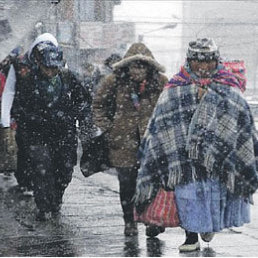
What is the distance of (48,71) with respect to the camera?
8242mm

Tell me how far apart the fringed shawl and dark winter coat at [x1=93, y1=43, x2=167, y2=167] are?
850 millimetres

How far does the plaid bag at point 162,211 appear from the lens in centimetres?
671

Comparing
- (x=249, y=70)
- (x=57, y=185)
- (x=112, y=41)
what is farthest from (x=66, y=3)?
(x=249, y=70)

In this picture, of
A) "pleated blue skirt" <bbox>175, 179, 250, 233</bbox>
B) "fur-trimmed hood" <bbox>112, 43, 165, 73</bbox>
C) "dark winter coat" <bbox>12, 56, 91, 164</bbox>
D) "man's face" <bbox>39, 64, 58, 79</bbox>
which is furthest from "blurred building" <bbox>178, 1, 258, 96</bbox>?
"pleated blue skirt" <bbox>175, 179, 250, 233</bbox>

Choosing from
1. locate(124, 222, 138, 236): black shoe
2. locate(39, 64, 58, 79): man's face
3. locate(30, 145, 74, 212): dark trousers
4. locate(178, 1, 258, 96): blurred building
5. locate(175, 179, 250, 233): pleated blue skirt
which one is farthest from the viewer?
locate(178, 1, 258, 96): blurred building

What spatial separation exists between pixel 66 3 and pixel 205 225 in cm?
2745

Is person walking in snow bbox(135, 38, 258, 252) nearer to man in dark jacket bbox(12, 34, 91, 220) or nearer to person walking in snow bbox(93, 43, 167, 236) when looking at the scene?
person walking in snow bbox(93, 43, 167, 236)

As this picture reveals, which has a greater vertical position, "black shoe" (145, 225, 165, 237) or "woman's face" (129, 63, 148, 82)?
"woman's face" (129, 63, 148, 82)

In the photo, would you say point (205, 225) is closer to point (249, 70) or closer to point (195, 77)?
point (195, 77)

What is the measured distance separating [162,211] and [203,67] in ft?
3.64

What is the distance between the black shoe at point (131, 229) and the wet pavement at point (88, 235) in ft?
0.17

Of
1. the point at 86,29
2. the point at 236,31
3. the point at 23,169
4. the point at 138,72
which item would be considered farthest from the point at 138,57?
the point at 236,31

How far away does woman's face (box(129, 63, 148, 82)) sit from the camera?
298 inches

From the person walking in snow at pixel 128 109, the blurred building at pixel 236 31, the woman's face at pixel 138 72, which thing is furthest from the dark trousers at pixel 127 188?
the blurred building at pixel 236 31
